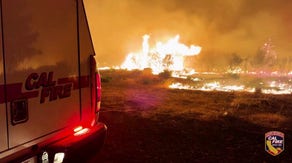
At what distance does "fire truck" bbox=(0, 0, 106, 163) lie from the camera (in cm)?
252

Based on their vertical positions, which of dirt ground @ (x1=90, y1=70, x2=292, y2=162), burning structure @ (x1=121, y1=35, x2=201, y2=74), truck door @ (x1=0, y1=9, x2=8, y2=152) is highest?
burning structure @ (x1=121, y1=35, x2=201, y2=74)

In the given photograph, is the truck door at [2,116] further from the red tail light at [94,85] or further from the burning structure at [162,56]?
the burning structure at [162,56]

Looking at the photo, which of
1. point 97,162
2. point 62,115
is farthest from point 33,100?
point 97,162

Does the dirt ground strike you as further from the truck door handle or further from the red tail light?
the truck door handle

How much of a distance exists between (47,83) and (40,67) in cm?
20

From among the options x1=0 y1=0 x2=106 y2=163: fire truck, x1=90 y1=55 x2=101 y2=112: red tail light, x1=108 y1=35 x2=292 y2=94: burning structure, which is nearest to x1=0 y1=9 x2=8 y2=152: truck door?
x1=0 y1=0 x2=106 y2=163: fire truck

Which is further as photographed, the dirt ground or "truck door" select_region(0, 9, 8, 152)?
the dirt ground

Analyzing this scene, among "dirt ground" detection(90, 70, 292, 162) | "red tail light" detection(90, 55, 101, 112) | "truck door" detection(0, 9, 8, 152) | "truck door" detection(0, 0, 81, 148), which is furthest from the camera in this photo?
"dirt ground" detection(90, 70, 292, 162)

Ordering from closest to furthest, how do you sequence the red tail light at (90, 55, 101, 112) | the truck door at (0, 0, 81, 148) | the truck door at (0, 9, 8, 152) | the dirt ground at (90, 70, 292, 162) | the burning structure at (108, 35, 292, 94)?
the truck door at (0, 9, 8, 152) < the truck door at (0, 0, 81, 148) < the red tail light at (90, 55, 101, 112) < the dirt ground at (90, 70, 292, 162) < the burning structure at (108, 35, 292, 94)

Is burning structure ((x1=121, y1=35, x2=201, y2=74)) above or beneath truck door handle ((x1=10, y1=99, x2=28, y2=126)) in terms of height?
above

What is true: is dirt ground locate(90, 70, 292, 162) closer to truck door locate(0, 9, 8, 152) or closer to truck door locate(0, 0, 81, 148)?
truck door locate(0, 0, 81, 148)

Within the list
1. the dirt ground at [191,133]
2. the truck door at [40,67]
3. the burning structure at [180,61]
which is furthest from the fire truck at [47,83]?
the burning structure at [180,61]

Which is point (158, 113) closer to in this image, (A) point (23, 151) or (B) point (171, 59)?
(A) point (23, 151)

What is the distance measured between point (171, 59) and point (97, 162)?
38.8m
